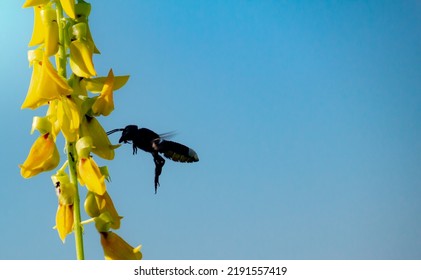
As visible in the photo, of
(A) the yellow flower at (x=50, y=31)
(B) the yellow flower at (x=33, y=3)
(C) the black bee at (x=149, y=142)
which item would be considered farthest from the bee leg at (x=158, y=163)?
(B) the yellow flower at (x=33, y=3)

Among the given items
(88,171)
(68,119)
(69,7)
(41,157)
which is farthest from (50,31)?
(88,171)

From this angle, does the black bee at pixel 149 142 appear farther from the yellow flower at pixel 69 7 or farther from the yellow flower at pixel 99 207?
the yellow flower at pixel 69 7

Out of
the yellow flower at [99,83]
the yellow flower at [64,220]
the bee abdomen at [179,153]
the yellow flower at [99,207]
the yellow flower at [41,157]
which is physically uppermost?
the bee abdomen at [179,153]

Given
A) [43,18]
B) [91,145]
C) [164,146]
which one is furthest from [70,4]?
[164,146]

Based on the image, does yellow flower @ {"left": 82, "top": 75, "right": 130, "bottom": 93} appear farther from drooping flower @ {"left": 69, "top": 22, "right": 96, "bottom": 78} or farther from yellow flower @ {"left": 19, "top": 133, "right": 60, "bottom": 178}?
yellow flower @ {"left": 19, "top": 133, "right": 60, "bottom": 178}

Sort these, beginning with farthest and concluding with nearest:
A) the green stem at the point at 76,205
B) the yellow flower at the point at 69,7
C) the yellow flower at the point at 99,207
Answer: the yellow flower at the point at 69,7
the yellow flower at the point at 99,207
the green stem at the point at 76,205

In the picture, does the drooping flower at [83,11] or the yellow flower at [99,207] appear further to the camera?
the drooping flower at [83,11]

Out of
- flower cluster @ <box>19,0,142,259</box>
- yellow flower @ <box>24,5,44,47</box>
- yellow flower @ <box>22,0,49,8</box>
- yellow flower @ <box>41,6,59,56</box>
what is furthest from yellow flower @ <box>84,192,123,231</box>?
yellow flower @ <box>22,0,49,8</box>

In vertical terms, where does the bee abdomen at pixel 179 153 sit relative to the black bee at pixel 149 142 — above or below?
above
